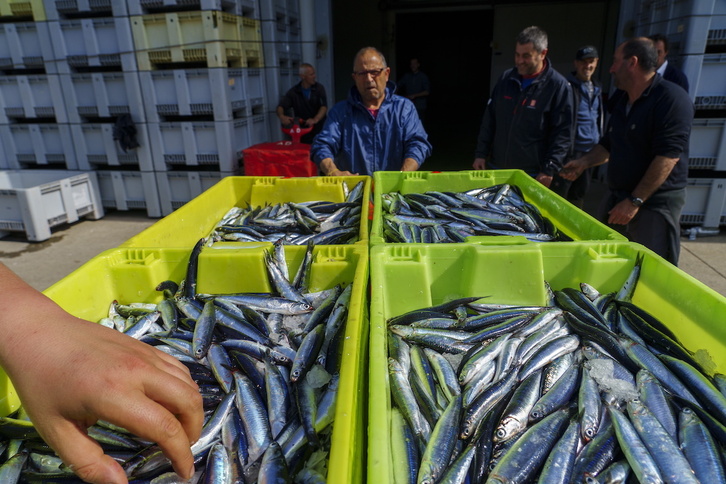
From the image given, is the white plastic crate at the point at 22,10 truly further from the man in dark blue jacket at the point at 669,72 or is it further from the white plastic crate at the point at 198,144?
the man in dark blue jacket at the point at 669,72

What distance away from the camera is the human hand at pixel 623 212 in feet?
11.2

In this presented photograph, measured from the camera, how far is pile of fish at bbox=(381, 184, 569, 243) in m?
2.52

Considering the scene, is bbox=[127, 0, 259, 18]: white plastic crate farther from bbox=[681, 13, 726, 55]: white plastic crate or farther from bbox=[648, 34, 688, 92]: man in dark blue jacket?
bbox=[681, 13, 726, 55]: white plastic crate

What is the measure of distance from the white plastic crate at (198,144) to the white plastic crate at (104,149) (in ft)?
0.46

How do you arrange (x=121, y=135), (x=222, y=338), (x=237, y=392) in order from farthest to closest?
1. (x=121, y=135)
2. (x=222, y=338)
3. (x=237, y=392)

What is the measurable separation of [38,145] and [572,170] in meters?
7.84

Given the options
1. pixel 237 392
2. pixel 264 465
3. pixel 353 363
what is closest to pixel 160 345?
pixel 237 392

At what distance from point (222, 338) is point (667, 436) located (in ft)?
5.35

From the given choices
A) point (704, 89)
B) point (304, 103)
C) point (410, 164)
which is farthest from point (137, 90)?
point (704, 89)

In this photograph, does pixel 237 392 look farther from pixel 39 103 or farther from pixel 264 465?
pixel 39 103

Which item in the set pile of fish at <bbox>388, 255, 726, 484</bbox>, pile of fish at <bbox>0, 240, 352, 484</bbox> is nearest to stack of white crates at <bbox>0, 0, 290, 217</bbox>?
pile of fish at <bbox>0, 240, 352, 484</bbox>

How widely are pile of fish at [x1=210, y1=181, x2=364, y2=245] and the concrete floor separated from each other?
2.95 meters

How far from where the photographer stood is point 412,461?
4.03 ft

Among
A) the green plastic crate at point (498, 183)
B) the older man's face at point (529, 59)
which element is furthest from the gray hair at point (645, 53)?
the green plastic crate at point (498, 183)
